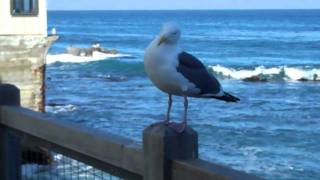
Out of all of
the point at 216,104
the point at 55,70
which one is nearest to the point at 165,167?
the point at 216,104

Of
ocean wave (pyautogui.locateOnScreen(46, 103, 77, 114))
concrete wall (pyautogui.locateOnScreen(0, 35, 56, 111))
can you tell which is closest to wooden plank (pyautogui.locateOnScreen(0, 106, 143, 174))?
concrete wall (pyautogui.locateOnScreen(0, 35, 56, 111))

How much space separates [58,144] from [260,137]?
667 inches

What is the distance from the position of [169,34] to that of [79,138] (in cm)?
69

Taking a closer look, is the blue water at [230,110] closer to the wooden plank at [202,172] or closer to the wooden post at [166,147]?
the wooden post at [166,147]

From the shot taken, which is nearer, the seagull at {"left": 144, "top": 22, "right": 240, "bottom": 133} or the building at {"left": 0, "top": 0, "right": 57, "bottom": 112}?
the seagull at {"left": 144, "top": 22, "right": 240, "bottom": 133}

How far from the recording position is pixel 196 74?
11.3 ft

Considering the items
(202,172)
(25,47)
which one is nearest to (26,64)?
(25,47)

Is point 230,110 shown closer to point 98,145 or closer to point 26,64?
point 26,64

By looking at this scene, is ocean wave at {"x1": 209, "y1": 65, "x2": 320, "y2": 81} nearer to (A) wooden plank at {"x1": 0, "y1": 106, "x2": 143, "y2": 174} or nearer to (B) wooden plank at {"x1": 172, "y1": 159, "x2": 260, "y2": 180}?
(A) wooden plank at {"x1": 0, "y1": 106, "x2": 143, "y2": 174}

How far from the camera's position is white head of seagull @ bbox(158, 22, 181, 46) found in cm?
323

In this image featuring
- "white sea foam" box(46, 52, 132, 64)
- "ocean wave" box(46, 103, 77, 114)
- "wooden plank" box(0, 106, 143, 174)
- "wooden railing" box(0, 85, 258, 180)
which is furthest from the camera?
"white sea foam" box(46, 52, 132, 64)

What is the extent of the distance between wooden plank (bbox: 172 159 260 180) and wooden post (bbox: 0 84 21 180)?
1.62 metres

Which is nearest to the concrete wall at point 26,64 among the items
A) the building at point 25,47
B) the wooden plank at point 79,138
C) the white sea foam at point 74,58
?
Answer: the building at point 25,47

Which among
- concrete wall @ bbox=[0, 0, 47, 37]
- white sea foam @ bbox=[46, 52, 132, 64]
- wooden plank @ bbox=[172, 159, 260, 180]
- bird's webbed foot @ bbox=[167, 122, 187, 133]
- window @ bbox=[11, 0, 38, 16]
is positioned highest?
bird's webbed foot @ bbox=[167, 122, 187, 133]
